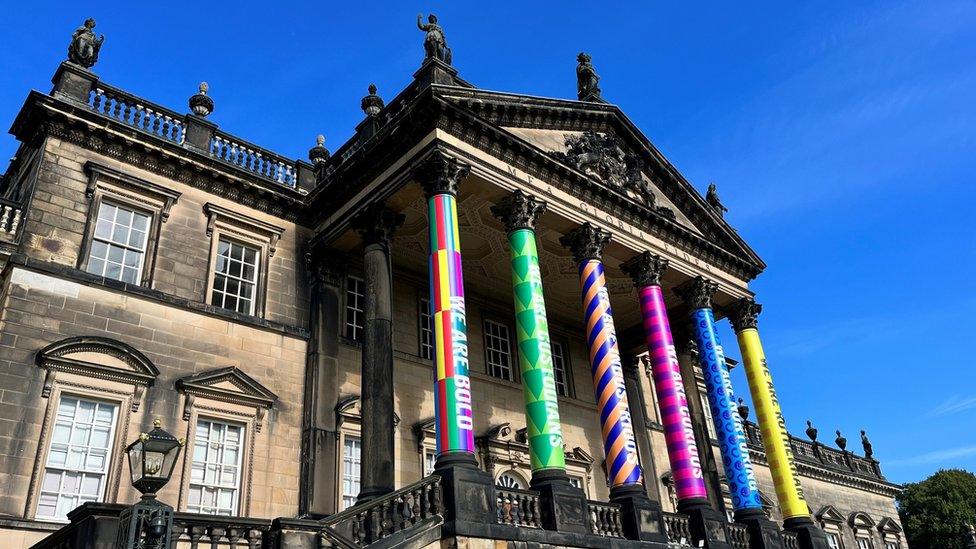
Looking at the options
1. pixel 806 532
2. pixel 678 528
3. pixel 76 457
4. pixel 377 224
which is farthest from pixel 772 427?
pixel 76 457

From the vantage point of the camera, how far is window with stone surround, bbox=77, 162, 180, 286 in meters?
15.1

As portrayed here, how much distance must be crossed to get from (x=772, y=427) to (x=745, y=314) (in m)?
3.55

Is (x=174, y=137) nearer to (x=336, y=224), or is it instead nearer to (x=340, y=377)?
(x=336, y=224)

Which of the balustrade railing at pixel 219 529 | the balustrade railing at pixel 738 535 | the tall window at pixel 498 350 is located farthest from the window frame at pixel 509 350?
the balustrade railing at pixel 219 529

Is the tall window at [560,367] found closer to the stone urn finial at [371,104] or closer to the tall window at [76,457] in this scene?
the stone urn finial at [371,104]

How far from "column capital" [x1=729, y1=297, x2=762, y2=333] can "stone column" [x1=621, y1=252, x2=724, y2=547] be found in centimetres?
398

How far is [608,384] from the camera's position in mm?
16109

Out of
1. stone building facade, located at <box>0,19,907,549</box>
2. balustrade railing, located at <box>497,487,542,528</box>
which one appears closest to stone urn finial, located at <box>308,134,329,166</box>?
stone building facade, located at <box>0,19,907,549</box>

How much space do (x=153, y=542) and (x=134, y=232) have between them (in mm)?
10442

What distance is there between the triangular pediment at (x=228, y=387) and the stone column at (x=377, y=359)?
241 centimetres

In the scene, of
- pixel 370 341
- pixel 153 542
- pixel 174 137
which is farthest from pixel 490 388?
pixel 153 542

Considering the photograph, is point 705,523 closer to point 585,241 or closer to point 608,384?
point 608,384

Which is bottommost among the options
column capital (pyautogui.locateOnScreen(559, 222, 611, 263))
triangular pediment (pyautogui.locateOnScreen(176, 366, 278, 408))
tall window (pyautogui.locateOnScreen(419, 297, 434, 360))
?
triangular pediment (pyautogui.locateOnScreen(176, 366, 278, 408))

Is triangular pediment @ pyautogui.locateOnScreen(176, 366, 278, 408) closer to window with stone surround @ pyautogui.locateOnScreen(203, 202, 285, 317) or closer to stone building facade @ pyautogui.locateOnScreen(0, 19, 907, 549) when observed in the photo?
stone building facade @ pyautogui.locateOnScreen(0, 19, 907, 549)
